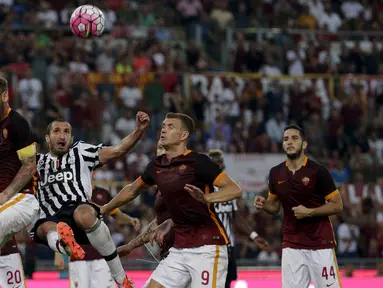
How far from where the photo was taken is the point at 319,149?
20578mm

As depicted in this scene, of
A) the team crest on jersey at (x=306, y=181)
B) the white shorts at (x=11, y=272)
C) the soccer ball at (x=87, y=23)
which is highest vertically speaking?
the soccer ball at (x=87, y=23)

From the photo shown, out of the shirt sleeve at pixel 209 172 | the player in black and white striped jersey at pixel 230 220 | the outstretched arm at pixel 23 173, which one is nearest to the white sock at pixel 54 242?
the outstretched arm at pixel 23 173

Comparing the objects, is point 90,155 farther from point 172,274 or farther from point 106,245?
point 172,274

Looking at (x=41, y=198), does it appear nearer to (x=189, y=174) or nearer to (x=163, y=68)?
(x=189, y=174)

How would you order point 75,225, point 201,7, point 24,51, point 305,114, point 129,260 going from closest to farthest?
point 75,225
point 129,260
point 24,51
point 305,114
point 201,7

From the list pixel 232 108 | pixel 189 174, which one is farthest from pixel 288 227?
pixel 232 108

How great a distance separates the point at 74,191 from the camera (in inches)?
382

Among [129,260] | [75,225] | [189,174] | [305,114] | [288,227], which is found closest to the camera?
[189,174]

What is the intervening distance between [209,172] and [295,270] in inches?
84.2

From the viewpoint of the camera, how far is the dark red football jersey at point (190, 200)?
345 inches

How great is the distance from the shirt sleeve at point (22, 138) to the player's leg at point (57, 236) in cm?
72

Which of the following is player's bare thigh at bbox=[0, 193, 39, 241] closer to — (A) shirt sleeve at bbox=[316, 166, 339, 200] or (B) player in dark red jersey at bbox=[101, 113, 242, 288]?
(B) player in dark red jersey at bbox=[101, 113, 242, 288]

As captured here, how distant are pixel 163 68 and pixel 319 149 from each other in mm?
3795

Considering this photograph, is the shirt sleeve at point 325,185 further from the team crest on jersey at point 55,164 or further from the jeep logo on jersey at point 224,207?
the team crest on jersey at point 55,164
